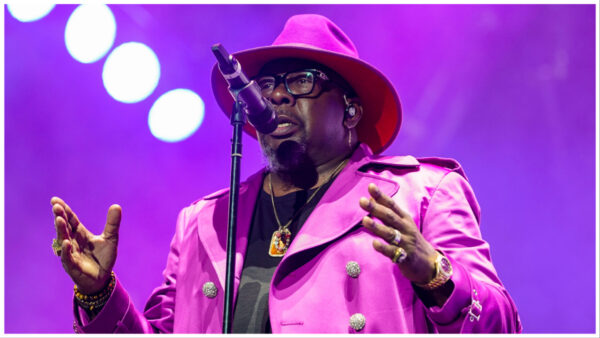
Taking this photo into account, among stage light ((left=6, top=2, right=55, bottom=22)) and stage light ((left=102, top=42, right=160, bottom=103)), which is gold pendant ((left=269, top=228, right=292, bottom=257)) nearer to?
stage light ((left=102, top=42, right=160, bottom=103))

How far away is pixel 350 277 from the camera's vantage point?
7.70ft

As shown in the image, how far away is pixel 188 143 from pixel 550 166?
2236mm

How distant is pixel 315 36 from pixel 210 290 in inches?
48.0

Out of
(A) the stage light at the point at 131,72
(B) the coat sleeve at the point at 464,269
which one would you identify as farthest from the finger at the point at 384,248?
(A) the stage light at the point at 131,72

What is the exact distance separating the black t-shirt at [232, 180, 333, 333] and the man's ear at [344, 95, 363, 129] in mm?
339

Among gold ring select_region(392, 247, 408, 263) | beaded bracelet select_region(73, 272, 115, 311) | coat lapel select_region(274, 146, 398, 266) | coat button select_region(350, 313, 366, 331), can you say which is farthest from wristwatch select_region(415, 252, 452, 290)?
beaded bracelet select_region(73, 272, 115, 311)

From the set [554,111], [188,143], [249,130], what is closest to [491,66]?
[554,111]

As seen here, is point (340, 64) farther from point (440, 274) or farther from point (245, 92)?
point (440, 274)

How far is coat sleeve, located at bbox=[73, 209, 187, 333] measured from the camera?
2.41 m

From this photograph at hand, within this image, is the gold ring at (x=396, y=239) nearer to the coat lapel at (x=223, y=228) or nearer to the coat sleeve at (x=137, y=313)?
the coat lapel at (x=223, y=228)

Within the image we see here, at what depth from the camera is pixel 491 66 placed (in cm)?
389

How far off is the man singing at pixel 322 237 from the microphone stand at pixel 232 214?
37 cm

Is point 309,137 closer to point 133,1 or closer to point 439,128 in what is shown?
point 439,128

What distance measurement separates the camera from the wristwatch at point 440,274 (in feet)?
6.47
